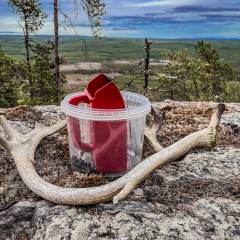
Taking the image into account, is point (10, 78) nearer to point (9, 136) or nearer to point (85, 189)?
point (9, 136)

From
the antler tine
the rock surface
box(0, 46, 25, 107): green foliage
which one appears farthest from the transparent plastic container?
box(0, 46, 25, 107): green foliage

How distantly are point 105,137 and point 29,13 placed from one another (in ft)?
136

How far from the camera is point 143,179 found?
5039 mm

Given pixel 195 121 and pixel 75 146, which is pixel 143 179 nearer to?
pixel 75 146

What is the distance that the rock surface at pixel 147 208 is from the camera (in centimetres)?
436

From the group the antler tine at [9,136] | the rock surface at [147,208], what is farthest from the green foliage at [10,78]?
the rock surface at [147,208]

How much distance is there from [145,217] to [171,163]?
1.55 meters

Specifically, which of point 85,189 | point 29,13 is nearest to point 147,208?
point 85,189

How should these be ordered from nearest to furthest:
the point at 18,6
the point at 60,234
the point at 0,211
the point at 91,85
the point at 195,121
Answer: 1. the point at 60,234
2. the point at 0,211
3. the point at 91,85
4. the point at 195,121
5. the point at 18,6

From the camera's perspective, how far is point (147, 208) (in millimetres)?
4676

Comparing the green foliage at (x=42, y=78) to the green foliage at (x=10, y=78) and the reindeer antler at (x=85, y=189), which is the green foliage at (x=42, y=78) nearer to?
the green foliage at (x=10, y=78)

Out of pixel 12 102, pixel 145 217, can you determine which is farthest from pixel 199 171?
pixel 12 102

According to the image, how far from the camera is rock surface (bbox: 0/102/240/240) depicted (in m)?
4.36

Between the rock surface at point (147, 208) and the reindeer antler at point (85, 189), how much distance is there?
0.38 feet
